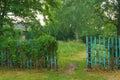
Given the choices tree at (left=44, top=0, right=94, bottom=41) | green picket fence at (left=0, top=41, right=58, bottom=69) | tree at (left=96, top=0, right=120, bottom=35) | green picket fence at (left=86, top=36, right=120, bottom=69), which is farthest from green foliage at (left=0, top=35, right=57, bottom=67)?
tree at (left=44, top=0, right=94, bottom=41)

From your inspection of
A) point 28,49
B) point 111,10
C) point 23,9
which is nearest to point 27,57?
point 28,49

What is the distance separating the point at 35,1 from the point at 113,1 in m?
5.07

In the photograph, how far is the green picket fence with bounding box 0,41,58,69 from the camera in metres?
14.5

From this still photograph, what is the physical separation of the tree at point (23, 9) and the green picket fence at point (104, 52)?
4.67 meters

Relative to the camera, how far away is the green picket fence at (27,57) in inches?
571

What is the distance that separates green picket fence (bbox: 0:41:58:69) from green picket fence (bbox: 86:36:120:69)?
2.02 meters

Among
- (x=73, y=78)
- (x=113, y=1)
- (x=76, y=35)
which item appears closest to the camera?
(x=73, y=78)

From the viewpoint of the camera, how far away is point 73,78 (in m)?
11.9

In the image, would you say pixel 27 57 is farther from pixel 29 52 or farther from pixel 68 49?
pixel 68 49

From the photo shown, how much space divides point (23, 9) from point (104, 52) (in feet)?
18.8

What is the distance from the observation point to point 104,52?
45.6 ft

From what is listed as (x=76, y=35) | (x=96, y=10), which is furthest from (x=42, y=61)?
(x=76, y=35)

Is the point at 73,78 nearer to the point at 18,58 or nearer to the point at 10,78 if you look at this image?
the point at 10,78

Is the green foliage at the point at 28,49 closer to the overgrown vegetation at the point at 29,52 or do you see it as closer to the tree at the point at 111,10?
the overgrown vegetation at the point at 29,52
